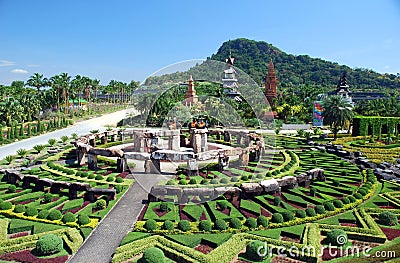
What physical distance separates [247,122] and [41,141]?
1712 inches

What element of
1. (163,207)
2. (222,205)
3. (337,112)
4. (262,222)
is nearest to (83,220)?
(163,207)

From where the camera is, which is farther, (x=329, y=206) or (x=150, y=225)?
(x=329, y=206)

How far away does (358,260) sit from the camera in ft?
53.2

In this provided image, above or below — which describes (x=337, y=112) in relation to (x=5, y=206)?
above

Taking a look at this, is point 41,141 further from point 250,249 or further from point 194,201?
point 250,249

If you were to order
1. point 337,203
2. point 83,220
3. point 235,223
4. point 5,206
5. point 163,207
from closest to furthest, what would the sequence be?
point 235,223 → point 83,220 → point 5,206 → point 163,207 → point 337,203

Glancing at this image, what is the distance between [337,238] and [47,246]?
16.2 meters

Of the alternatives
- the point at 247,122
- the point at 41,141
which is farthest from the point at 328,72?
the point at 41,141

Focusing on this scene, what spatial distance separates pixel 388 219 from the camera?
810 inches

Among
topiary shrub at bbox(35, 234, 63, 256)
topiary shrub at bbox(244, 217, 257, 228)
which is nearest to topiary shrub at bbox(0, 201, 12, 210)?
topiary shrub at bbox(35, 234, 63, 256)

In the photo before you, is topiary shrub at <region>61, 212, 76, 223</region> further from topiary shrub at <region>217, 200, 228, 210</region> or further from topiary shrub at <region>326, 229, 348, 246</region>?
topiary shrub at <region>326, 229, 348, 246</region>

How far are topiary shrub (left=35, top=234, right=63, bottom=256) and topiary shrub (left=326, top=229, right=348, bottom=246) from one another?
15.5m

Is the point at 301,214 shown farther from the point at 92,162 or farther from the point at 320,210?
the point at 92,162

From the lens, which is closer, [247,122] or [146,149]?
[146,149]
